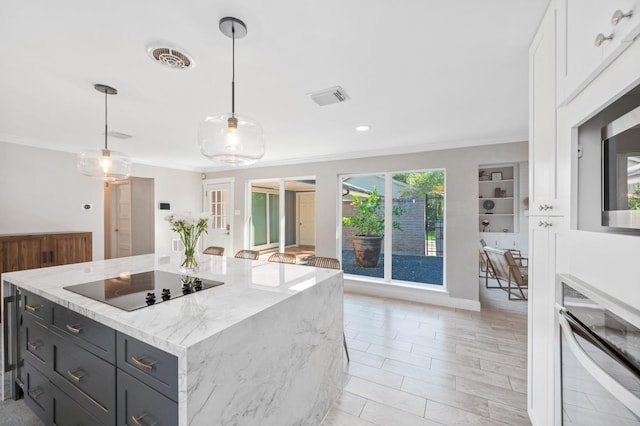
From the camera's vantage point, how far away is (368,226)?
4.86 m

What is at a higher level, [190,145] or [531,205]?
[190,145]

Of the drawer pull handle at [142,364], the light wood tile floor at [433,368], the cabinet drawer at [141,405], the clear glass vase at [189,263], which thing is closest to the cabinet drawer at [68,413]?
the cabinet drawer at [141,405]

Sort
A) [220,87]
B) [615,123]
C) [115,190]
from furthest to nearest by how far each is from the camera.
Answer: [115,190]
[220,87]
[615,123]

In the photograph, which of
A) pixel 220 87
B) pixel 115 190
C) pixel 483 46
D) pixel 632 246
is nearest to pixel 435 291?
pixel 483 46

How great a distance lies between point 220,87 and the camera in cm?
229

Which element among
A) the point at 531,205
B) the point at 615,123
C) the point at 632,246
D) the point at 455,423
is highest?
the point at 615,123

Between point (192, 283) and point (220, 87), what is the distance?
63.0 inches

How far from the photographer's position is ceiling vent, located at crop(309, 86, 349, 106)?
7.68ft

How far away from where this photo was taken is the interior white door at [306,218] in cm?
884

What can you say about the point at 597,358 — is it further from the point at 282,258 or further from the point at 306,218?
the point at 306,218

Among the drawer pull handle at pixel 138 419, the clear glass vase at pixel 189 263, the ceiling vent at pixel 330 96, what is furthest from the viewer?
the ceiling vent at pixel 330 96

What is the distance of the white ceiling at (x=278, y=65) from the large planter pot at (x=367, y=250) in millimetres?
2005

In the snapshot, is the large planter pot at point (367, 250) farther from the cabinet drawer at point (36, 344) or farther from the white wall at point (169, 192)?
the cabinet drawer at point (36, 344)

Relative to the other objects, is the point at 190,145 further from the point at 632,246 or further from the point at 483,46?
the point at 632,246
